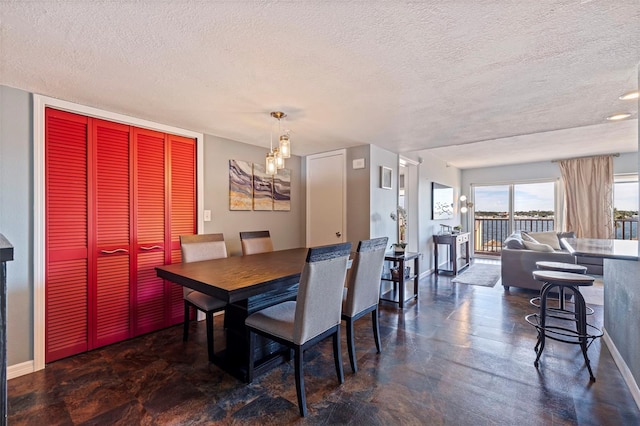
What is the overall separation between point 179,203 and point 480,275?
513 cm

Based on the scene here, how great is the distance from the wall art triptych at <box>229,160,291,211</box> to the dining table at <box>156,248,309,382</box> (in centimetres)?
120

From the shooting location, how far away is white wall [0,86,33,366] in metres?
2.01

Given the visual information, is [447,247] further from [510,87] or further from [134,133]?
[134,133]

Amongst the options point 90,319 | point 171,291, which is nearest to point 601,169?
point 171,291

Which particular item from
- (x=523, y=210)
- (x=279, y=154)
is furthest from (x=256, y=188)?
(x=523, y=210)

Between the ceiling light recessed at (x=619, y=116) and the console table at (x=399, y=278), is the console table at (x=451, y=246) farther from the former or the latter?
the ceiling light recessed at (x=619, y=116)

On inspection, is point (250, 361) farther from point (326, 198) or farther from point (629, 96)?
point (629, 96)

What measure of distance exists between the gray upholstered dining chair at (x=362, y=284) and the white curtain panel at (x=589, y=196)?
560 centimetres

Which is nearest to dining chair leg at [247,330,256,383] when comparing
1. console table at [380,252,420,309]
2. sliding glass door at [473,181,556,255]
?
console table at [380,252,420,309]

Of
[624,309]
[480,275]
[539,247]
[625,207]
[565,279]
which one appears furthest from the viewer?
[625,207]

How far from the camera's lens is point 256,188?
3742 mm

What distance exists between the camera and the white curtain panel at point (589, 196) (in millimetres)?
5383

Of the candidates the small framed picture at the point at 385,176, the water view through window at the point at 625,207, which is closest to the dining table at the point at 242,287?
the small framed picture at the point at 385,176

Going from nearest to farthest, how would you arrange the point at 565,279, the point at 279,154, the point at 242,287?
the point at 242,287, the point at 565,279, the point at 279,154
